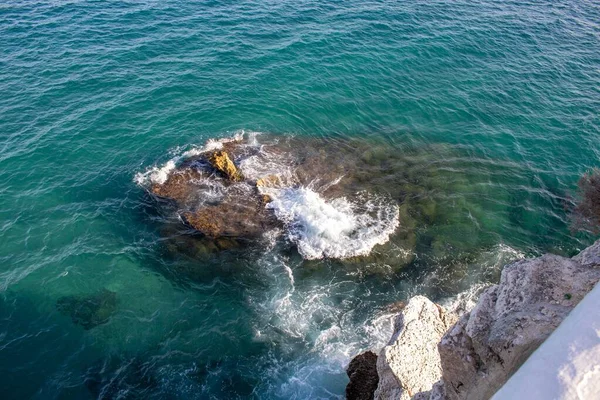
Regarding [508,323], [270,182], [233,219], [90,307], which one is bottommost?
[90,307]

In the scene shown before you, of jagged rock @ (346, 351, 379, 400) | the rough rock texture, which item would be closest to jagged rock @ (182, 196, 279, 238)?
jagged rock @ (346, 351, 379, 400)

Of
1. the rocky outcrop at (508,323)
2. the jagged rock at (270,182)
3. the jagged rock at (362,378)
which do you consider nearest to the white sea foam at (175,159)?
the jagged rock at (270,182)

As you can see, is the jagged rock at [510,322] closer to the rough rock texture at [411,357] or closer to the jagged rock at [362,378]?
the rough rock texture at [411,357]

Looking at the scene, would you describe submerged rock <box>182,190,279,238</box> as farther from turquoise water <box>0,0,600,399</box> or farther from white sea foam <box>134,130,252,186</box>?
white sea foam <box>134,130,252,186</box>

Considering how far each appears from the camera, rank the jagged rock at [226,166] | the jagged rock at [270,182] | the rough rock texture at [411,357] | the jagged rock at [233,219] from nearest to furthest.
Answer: the rough rock texture at [411,357], the jagged rock at [233,219], the jagged rock at [270,182], the jagged rock at [226,166]

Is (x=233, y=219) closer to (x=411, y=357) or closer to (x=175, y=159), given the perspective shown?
(x=175, y=159)

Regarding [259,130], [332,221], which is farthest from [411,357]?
[259,130]
